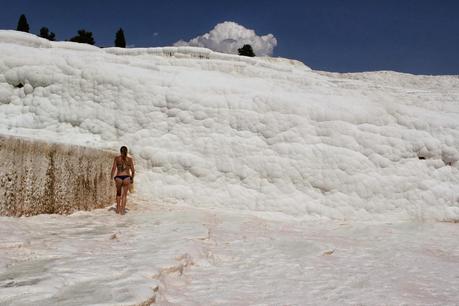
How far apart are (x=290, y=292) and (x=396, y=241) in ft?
9.64

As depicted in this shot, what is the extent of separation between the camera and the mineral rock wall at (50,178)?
17.5 feet

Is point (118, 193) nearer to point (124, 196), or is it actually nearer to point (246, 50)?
point (124, 196)

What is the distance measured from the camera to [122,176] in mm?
7141

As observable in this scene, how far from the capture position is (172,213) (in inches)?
279

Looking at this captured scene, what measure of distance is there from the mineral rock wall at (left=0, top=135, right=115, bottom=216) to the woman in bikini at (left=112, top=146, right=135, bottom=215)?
0.83ft

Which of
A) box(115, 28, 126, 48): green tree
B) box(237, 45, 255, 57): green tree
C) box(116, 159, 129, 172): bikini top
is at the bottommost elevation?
box(116, 159, 129, 172): bikini top

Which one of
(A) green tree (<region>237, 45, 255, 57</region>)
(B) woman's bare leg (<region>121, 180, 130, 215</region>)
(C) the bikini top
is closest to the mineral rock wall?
(C) the bikini top

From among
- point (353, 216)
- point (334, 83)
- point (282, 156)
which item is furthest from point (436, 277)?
point (334, 83)

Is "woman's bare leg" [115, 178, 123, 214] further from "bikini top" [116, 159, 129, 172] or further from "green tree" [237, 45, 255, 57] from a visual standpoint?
"green tree" [237, 45, 255, 57]

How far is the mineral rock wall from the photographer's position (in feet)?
17.5

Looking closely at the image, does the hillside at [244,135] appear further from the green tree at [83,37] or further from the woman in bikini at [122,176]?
the green tree at [83,37]

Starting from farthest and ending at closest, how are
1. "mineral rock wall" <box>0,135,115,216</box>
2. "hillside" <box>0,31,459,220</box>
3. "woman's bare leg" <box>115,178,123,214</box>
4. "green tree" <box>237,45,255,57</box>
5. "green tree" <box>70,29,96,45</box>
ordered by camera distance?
"green tree" <box>70,29,96,45</box> → "green tree" <box>237,45,255,57</box> → "hillside" <box>0,31,459,220</box> → "woman's bare leg" <box>115,178,123,214</box> → "mineral rock wall" <box>0,135,115,216</box>

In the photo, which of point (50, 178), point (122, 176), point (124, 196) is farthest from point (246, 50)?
point (50, 178)

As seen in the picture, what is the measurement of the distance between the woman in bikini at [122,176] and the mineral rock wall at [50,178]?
253 mm
